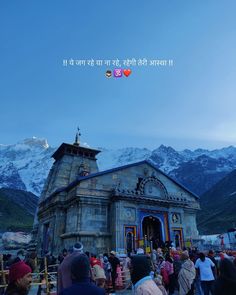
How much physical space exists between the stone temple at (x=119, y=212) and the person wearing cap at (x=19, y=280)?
1579 cm

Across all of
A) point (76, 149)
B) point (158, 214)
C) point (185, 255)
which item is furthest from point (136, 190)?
point (185, 255)

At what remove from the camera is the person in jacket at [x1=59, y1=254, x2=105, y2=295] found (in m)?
2.94

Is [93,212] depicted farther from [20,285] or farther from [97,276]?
[20,285]

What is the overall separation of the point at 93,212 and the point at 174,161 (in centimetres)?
18148

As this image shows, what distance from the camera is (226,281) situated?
3.58 meters

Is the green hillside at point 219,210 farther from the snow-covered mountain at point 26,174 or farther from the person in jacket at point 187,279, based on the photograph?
the snow-covered mountain at point 26,174

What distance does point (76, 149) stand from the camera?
3331 centimetres

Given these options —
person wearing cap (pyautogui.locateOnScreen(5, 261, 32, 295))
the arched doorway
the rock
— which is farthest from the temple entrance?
the rock

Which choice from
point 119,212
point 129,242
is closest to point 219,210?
point 129,242

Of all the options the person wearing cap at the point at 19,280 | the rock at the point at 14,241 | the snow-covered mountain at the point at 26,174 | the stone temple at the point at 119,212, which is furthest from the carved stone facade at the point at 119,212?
the snow-covered mountain at the point at 26,174

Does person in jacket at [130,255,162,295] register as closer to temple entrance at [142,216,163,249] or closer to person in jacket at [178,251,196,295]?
person in jacket at [178,251,196,295]

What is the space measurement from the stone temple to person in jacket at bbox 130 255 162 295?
15.7m

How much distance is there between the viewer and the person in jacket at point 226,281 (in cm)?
352

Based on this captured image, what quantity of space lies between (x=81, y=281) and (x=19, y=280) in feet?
3.83
